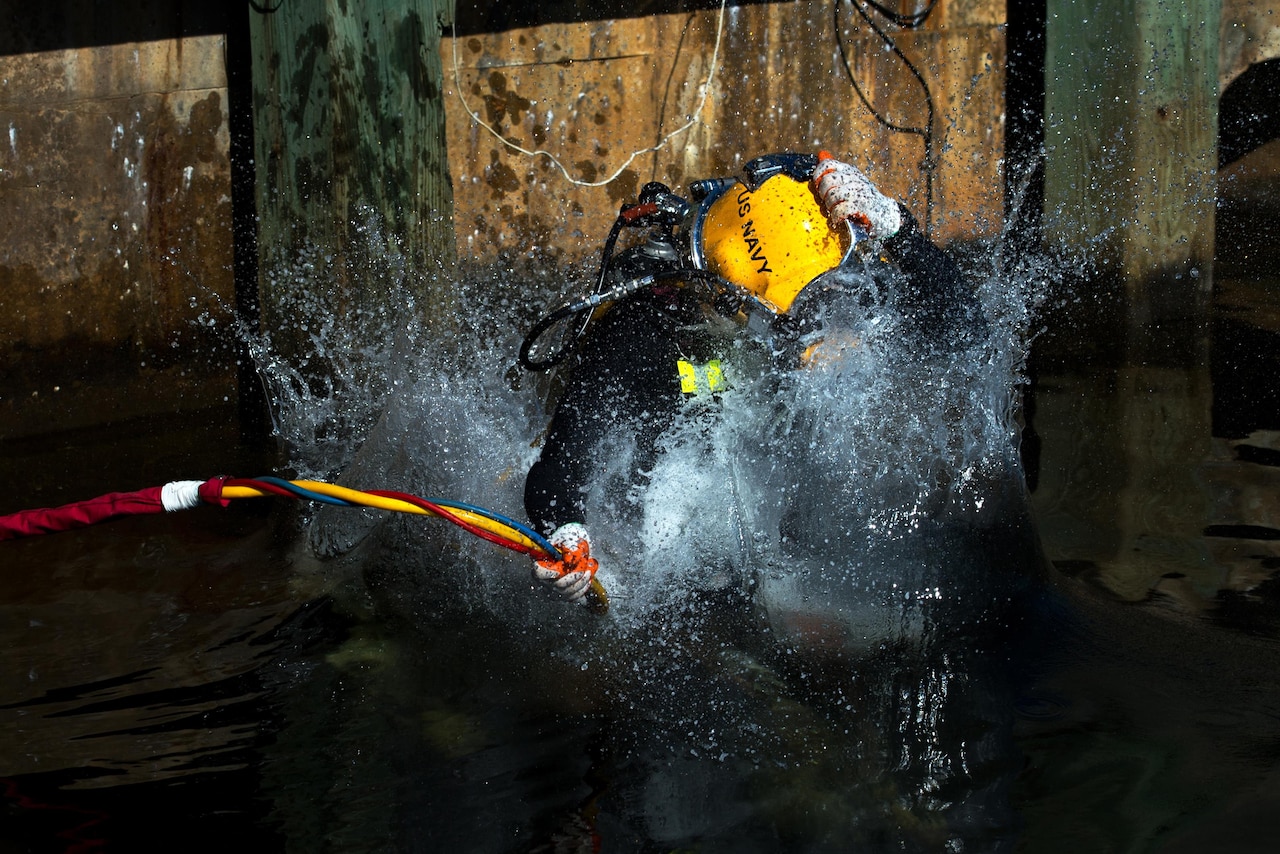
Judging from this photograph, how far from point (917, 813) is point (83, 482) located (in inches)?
150

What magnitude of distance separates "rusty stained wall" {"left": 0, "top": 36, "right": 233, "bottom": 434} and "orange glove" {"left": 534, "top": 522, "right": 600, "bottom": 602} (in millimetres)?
3456

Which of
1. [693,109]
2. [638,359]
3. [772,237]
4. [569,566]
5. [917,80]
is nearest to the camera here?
[569,566]

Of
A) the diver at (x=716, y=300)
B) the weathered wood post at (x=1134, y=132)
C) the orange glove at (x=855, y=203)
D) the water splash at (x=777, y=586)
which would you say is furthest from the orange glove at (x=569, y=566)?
the weathered wood post at (x=1134, y=132)

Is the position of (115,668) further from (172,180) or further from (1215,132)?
(1215,132)

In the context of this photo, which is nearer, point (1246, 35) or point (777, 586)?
point (777, 586)

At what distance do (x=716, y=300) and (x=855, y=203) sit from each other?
0.47 m

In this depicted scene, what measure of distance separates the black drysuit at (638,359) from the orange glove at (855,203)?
0.48ft

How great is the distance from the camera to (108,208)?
580 cm

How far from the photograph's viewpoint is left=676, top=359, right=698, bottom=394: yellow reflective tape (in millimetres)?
3363

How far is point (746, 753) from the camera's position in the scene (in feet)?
9.11

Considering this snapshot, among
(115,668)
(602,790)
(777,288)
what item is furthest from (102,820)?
Result: (777,288)

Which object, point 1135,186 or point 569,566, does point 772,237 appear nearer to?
point 569,566

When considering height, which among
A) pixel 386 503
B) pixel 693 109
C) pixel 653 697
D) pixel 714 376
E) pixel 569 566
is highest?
pixel 693 109

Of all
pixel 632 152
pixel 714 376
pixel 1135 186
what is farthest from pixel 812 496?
pixel 632 152
